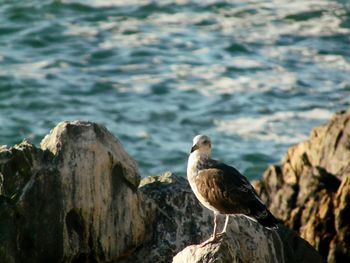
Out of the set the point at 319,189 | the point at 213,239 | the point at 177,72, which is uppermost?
the point at 213,239

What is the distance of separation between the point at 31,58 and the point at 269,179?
1270 centimetres

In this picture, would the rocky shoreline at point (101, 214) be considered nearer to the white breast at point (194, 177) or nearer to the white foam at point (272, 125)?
the white breast at point (194, 177)

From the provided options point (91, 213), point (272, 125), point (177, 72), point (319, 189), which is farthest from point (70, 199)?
point (177, 72)

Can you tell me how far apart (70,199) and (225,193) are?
1424mm

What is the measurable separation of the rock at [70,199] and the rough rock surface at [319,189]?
5410mm

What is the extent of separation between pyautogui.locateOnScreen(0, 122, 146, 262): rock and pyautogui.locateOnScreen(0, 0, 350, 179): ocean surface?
38.0 ft

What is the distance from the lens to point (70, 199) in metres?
10.3

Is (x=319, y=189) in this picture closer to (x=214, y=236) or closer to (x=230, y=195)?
(x=230, y=195)

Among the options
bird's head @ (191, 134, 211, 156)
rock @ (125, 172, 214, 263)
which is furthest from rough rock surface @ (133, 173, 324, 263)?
bird's head @ (191, 134, 211, 156)

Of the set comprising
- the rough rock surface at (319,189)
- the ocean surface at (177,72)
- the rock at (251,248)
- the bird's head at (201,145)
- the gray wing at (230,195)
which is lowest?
the ocean surface at (177,72)

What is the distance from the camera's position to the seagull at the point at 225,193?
Result: 33.4 feet

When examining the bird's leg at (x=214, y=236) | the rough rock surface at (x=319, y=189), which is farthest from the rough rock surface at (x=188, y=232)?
the rough rock surface at (x=319, y=189)

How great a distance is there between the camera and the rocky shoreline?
10.2 meters

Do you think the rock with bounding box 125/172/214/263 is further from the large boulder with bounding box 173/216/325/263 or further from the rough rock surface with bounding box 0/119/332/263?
the large boulder with bounding box 173/216/325/263
